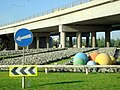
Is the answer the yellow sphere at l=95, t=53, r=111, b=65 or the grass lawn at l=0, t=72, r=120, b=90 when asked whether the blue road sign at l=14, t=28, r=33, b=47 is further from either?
the yellow sphere at l=95, t=53, r=111, b=65

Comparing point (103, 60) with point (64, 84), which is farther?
point (103, 60)

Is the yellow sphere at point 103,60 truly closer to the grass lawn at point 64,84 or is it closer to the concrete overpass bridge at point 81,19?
the grass lawn at point 64,84

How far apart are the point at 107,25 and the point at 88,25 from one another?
5456 mm

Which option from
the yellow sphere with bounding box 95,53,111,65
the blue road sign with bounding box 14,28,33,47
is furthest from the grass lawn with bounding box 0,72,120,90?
the yellow sphere with bounding box 95,53,111,65

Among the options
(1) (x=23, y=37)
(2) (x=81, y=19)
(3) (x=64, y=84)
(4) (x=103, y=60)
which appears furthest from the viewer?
(2) (x=81, y=19)

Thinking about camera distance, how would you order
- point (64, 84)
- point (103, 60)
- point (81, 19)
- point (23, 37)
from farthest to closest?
point (81, 19) → point (103, 60) → point (64, 84) → point (23, 37)

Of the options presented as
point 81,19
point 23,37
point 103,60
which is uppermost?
point 81,19

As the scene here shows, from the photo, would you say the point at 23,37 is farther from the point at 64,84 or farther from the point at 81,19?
the point at 81,19

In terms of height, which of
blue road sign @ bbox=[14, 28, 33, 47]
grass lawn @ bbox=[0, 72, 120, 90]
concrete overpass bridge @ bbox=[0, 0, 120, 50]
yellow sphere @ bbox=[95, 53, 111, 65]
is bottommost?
grass lawn @ bbox=[0, 72, 120, 90]

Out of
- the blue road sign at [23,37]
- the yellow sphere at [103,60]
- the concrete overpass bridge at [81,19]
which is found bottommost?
the yellow sphere at [103,60]

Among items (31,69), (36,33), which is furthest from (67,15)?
(31,69)

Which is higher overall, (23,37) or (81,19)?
(81,19)

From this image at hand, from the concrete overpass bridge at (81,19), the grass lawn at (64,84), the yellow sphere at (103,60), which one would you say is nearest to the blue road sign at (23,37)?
the grass lawn at (64,84)

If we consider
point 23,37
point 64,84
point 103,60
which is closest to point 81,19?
point 103,60
